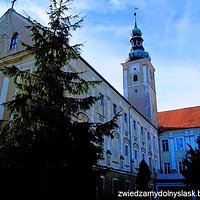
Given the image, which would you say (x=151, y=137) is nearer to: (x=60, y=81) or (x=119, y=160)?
(x=119, y=160)

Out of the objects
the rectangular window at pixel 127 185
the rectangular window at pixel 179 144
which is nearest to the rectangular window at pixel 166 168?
the rectangular window at pixel 179 144

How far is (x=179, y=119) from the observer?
36.9 meters

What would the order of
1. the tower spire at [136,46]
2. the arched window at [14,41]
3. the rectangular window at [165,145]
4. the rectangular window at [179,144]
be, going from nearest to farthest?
the arched window at [14,41] → the rectangular window at [179,144] → the rectangular window at [165,145] → the tower spire at [136,46]

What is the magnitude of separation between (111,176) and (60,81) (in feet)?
41.3

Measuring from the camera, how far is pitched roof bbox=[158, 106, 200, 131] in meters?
34.9

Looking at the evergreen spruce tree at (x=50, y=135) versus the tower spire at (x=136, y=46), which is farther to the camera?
the tower spire at (x=136, y=46)

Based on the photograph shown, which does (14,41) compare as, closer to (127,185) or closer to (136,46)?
(127,185)

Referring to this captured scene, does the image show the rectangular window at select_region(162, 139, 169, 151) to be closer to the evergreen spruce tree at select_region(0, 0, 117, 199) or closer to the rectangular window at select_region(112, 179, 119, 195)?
the rectangular window at select_region(112, 179, 119, 195)

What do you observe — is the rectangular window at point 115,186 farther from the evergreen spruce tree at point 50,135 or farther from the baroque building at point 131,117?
the evergreen spruce tree at point 50,135

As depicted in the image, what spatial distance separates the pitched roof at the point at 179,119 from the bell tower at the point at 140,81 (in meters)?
2.68

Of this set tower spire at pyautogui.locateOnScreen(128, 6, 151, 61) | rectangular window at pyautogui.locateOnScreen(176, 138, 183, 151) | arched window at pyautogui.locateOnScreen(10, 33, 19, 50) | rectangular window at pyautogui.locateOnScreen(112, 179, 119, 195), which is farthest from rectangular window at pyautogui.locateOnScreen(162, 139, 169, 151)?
arched window at pyautogui.locateOnScreen(10, 33, 19, 50)

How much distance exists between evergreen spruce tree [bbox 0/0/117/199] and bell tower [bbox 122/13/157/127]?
26.6 meters

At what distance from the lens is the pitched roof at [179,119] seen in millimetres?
34875

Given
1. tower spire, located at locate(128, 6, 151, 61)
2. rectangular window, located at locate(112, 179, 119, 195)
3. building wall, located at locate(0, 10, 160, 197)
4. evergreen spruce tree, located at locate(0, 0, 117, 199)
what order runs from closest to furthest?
evergreen spruce tree, located at locate(0, 0, 117, 199) → building wall, located at locate(0, 10, 160, 197) → rectangular window, located at locate(112, 179, 119, 195) → tower spire, located at locate(128, 6, 151, 61)
